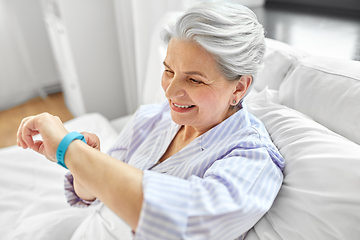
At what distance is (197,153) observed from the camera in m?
0.95

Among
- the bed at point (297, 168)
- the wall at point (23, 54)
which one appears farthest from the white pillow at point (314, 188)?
the wall at point (23, 54)

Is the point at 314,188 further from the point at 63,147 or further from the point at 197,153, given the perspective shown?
the point at 63,147

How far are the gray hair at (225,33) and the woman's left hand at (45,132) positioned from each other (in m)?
0.43

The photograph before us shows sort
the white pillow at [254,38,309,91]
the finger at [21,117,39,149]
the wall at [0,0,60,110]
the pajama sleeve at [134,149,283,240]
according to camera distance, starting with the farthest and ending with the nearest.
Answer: the wall at [0,0,60,110] → the white pillow at [254,38,309,91] → the finger at [21,117,39,149] → the pajama sleeve at [134,149,283,240]

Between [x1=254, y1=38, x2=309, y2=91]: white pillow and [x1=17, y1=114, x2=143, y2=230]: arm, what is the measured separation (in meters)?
0.76

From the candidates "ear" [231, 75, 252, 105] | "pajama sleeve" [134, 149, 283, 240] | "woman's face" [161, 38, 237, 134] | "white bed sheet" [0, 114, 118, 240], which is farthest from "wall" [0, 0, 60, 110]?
"pajama sleeve" [134, 149, 283, 240]

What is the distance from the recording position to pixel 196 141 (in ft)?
3.18

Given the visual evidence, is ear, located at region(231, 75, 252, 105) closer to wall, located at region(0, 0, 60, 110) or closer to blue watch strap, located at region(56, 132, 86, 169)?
blue watch strap, located at region(56, 132, 86, 169)

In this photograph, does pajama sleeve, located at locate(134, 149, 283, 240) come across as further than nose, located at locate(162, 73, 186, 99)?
No

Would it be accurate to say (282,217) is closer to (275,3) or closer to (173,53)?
(173,53)

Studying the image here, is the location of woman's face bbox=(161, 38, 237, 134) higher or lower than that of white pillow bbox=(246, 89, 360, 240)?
higher

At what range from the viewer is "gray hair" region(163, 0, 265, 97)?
0.79 metres

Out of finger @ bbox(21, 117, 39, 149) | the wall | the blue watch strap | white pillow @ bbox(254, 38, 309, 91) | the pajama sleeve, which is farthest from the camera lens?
the wall

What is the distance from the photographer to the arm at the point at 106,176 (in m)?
0.62
